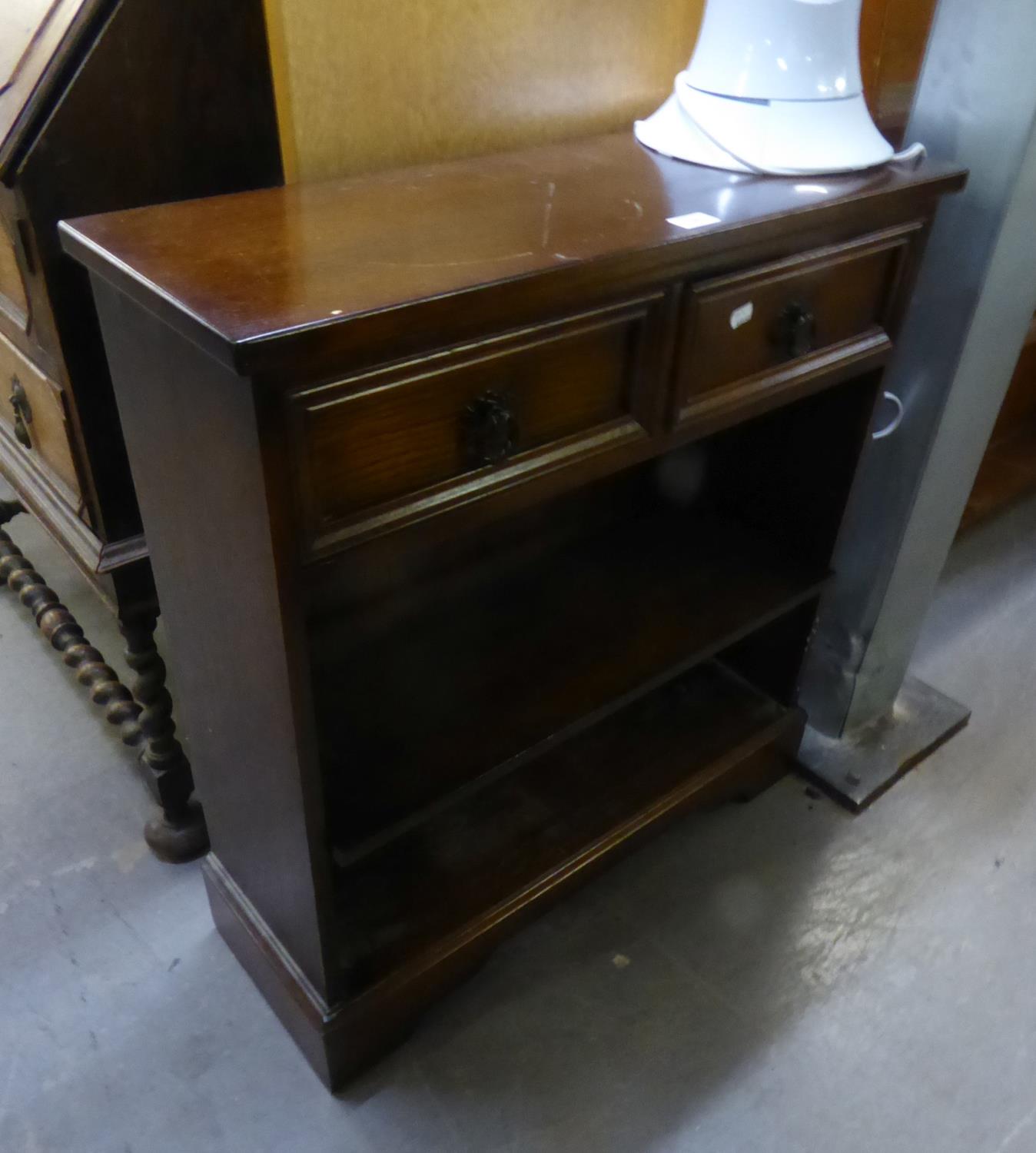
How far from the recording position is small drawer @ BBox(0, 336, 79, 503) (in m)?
1.05

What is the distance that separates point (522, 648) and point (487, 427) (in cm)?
49

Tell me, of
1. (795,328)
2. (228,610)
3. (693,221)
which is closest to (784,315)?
(795,328)

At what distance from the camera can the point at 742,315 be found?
959mm

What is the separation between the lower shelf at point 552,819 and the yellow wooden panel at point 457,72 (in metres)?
0.71

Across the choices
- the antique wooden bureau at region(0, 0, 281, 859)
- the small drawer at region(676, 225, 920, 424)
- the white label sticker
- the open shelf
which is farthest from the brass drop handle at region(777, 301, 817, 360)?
the antique wooden bureau at region(0, 0, 281, 859)

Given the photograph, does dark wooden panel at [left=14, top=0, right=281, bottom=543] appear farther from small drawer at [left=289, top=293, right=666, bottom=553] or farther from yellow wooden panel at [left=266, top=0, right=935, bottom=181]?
small drawer at [left=289, top=293, right=666, bottom=553]

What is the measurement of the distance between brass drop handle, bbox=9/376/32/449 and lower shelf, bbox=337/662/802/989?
2.05ft

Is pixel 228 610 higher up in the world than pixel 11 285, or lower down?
lower down

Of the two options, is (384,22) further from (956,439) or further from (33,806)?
(33,806)

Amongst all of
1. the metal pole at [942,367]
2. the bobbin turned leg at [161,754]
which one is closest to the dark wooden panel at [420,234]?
the metal pole at [942,367]

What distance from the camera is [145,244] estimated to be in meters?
0.80

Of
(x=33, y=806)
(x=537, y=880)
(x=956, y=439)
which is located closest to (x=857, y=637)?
(x=956, y=439)

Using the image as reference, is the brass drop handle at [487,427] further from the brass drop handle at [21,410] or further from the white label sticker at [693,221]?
the brass drop handle at [21,410]

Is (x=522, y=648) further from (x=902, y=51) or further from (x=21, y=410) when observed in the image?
(x=902, y=51)
